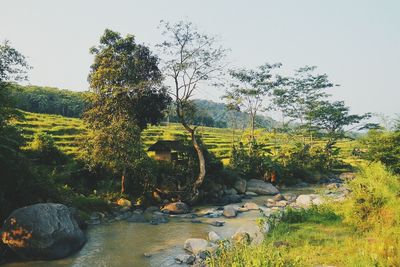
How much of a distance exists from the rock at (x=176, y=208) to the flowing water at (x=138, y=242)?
55.1 inches

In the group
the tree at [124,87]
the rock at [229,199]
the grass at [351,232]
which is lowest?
the rock at [229,199]

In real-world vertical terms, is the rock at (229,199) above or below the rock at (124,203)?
below

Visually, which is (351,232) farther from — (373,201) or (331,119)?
(331,119)

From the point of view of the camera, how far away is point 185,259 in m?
9.84

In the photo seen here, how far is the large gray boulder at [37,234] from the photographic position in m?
9.81

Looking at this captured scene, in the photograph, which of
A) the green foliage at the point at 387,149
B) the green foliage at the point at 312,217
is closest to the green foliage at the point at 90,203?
the green foliage at the point at 312,217

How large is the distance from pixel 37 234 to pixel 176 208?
8372 mm

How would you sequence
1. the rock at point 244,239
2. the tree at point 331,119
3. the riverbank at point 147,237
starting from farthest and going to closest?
the tree at point 331,119
the riverbank at point 147,237
the rock at point 244,239

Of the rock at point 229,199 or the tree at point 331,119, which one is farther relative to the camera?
the tree at point 331,119

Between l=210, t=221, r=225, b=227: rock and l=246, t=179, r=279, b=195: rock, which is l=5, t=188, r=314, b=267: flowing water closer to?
l=210, t=221, r=225, b=227: rock

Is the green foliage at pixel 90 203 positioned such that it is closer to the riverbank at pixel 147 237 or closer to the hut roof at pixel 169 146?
the riverbank at pixel 147 237

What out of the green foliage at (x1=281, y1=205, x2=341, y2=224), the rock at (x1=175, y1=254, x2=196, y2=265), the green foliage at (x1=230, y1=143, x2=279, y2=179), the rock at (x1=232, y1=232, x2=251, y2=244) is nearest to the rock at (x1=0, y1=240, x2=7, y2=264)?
the rock at (x1=175, y1=254, x2=196, y2=265)

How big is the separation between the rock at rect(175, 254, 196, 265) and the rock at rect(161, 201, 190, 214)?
23.6 feet

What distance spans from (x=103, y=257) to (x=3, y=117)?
17.5 ft
